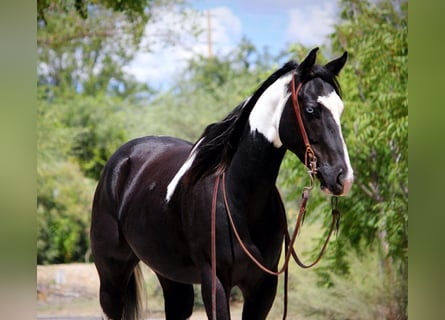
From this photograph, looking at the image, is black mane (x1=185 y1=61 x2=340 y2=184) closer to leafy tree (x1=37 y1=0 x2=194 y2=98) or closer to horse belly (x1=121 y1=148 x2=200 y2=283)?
horse belly (x1=121 y1=148 x2=200 y2=283)

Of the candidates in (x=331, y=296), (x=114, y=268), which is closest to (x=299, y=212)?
(x=114, y=268)

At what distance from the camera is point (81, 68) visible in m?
12.1

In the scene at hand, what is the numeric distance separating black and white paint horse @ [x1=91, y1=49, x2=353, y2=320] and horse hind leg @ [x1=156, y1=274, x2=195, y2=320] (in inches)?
15.4

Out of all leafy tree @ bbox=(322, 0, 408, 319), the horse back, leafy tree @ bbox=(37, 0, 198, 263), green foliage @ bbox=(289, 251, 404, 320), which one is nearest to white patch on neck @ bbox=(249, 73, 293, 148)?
the horse back

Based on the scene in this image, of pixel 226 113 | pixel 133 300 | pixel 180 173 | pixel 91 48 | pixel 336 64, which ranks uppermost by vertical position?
pixel 336 64

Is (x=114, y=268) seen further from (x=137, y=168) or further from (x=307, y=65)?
(x=307, y=65)

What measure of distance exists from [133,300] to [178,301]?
317mm

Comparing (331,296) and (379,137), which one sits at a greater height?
(379,137)

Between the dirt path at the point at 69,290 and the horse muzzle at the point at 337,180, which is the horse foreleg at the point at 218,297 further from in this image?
the dirt path at the point at 69,290

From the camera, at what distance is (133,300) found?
14.4 ft

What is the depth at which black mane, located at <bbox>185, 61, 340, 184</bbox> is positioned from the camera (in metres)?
3.27

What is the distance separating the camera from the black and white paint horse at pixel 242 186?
297cm
